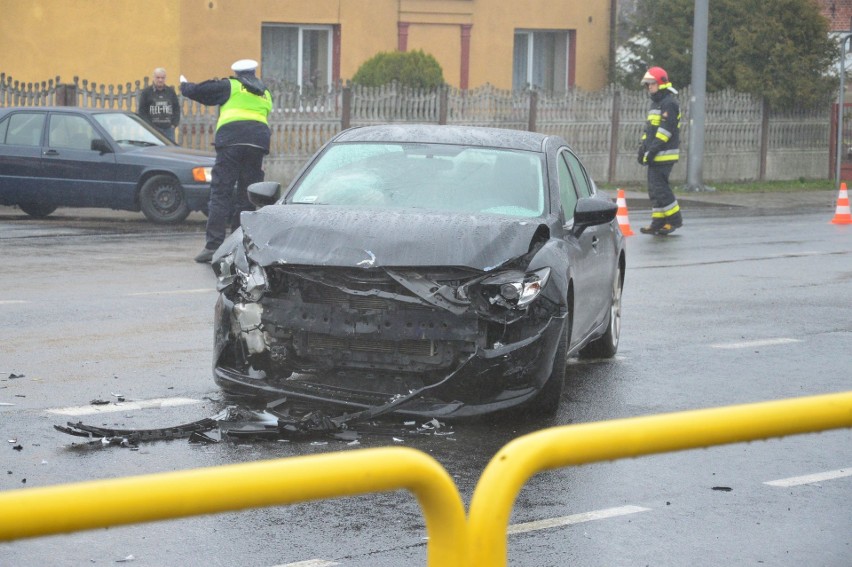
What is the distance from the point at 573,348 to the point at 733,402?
925 mm

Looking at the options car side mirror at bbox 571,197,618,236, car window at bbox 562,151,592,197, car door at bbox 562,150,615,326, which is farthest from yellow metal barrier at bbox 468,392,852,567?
car window at bbox 562,151,592,197

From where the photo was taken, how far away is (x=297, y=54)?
97.9 ft

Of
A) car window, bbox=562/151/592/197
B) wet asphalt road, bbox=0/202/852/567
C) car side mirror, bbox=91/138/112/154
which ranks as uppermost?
car window, bbox=562/151/592/197

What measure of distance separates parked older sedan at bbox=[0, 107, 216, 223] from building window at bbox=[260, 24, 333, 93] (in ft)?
34.7

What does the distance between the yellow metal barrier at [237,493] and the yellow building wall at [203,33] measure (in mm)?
24742

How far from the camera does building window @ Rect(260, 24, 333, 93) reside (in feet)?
96.5

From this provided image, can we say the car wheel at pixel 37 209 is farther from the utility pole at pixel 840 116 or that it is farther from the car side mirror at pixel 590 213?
the utility pole at pixel 840 116

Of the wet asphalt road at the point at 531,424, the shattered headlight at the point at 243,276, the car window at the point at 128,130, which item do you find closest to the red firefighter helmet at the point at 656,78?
the wet asphalt road at the point at 531,424

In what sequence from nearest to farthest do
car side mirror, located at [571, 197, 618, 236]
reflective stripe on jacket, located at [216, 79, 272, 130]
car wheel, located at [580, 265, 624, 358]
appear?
car side mirror, located at [571, 197, 618, 236]
car wheel, located at [580, 265, 624, 358]
reflective stripe on jacket, located at [216, 79, 272, 130]

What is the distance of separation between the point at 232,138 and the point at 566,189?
605 centimetres

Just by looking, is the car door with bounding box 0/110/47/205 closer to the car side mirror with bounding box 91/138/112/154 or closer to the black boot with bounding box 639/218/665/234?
the car side mirror with bounding box 91/138/112/154

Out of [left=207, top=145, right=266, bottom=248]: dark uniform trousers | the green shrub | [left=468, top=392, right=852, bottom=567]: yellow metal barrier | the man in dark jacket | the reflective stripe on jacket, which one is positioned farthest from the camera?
the green shrub

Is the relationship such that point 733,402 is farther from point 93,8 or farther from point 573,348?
point 93,8

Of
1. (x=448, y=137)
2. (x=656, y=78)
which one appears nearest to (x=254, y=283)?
(x=448, y=137)
